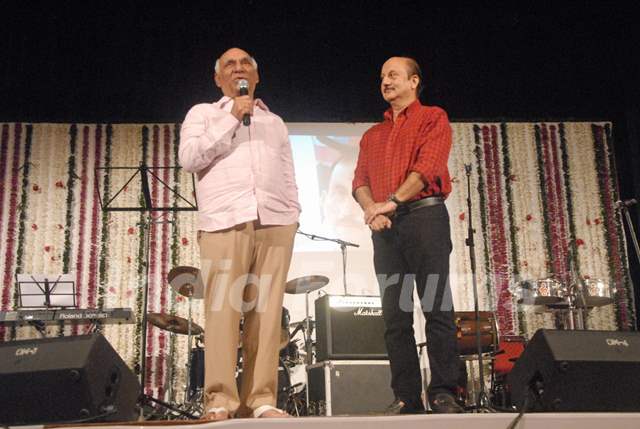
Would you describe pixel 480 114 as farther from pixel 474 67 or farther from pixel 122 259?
pixel 122 259

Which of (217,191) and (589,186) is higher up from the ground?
(589,186)

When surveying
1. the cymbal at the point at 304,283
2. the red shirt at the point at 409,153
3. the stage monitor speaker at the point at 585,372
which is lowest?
the stage monitor speaker at the point at 585,372

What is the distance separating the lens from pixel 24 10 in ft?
16.7

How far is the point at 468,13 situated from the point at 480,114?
1297 mm

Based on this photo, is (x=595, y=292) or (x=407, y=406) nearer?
(x=407, y=406)

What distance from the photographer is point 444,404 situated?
2.55m

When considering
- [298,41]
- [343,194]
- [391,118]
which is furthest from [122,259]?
[391,118]

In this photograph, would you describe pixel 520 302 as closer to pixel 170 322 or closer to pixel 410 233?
pixel 170 322

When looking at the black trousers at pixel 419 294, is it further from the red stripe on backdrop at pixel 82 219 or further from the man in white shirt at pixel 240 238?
the red stripe on backdrop at pixel 82 219

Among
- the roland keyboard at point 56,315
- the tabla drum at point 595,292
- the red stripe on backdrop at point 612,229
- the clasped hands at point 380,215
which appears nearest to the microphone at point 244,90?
the clasped hands at point 380,215

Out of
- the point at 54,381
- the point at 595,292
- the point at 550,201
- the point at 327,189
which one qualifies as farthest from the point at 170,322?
the point at 550,201

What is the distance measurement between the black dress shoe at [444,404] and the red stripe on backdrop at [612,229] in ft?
14.8

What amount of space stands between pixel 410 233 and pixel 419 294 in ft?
0.81

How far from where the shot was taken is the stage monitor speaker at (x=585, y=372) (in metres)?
2.08
